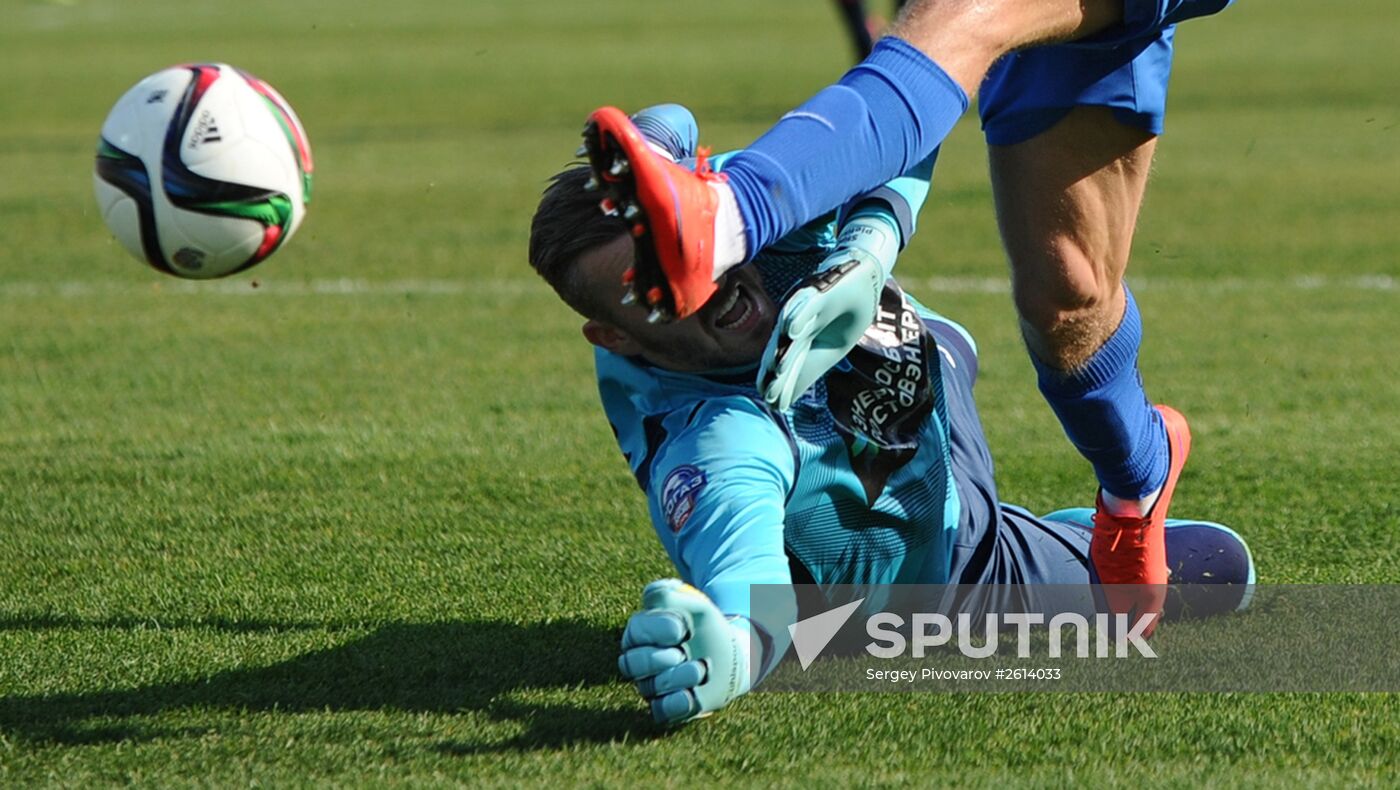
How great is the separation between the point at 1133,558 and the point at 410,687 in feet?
4.68

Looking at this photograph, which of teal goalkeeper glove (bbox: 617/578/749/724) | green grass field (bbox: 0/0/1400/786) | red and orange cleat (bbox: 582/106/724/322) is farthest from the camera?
green grass field (bbox: 0/0/1400/786)

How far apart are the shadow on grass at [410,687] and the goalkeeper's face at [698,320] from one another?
594 mm

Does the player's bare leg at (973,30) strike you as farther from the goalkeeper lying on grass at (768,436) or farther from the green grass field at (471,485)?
the green grass field at (471,485)

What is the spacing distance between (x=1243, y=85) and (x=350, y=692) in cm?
1592

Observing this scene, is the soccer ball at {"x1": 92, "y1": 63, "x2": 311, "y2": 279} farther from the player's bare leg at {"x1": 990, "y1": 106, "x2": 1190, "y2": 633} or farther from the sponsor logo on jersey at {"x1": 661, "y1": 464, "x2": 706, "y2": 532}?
the player's bare leg at {"x1": 990, "y1": 106, "x2": 1190, "y2": 633}

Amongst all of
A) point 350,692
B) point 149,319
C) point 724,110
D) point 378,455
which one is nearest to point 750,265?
point 350,692

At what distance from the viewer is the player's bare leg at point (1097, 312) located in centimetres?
324

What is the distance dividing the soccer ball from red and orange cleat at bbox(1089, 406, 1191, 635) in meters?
1.80

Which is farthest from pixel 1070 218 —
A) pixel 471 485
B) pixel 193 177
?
pixel 471 485

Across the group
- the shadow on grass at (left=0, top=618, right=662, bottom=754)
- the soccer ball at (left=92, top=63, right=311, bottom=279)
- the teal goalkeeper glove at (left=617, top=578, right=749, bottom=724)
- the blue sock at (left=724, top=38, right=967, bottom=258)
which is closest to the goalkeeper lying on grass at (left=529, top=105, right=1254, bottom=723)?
the teal goalkeeper glove at (left=617, top=578, right=749, bottom=724)

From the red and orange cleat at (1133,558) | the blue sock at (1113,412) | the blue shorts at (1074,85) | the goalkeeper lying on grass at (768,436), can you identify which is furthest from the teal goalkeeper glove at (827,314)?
the red and orange cleat at (1133,558)

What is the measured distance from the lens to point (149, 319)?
24.2 feet

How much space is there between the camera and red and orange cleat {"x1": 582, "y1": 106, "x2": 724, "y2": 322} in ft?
7.59

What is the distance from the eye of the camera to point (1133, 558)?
356 centimetres
